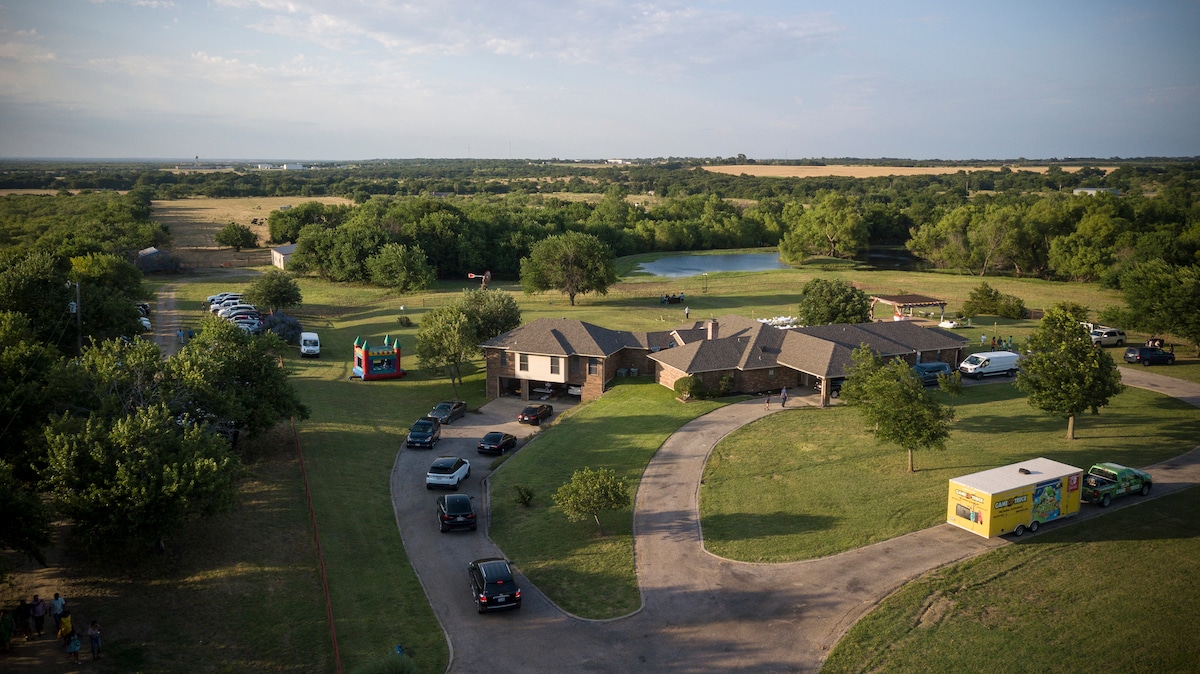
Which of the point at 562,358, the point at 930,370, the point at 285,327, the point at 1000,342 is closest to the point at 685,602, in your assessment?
the point at 562,358

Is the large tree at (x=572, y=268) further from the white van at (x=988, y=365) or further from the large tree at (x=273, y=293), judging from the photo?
the white van at (x=988, y=365)

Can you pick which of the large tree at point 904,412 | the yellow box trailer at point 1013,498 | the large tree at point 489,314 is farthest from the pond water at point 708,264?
the yellow box trailer at point 1013,498

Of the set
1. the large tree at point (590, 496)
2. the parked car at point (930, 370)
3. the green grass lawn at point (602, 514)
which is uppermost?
the parked car at point (930, 370)

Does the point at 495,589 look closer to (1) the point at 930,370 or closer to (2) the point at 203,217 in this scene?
(1) the point at 930,370

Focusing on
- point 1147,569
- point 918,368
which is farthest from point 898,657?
point 918,368

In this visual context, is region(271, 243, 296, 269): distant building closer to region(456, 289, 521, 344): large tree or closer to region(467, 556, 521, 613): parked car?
region(456, 289, 521, 344): large tree

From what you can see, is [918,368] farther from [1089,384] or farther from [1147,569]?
[1147,569]
